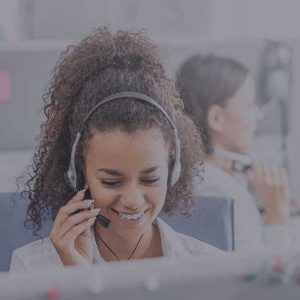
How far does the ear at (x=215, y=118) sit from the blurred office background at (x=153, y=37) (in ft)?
0.61

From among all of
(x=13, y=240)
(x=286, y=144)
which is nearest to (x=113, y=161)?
(x=13, y=240)

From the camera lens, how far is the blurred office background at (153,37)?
149cm

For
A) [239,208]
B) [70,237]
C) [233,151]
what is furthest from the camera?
[233,151]

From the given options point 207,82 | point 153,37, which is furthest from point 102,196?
point 153,37

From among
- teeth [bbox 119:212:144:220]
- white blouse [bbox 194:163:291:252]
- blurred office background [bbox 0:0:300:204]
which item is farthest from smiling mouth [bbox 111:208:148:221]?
blurred office background [bbox 0:0:300:204]

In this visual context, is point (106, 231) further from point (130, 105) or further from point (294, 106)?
point (294, 106)

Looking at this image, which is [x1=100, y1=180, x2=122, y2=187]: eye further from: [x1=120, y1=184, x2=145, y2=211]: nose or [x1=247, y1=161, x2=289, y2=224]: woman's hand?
[x1=247, y1=161, x2=289, y2=224]: woman's hand

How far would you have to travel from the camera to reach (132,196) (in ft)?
2.49

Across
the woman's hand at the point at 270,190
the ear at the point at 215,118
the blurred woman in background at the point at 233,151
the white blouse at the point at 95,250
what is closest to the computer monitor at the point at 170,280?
the white blouse at the point at 95,250

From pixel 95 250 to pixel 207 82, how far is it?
46 cm

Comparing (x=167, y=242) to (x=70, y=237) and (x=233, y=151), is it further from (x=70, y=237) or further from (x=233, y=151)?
(x=233, y=151)

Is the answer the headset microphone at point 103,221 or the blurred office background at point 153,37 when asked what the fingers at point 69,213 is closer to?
the headset microphone at point 103,221

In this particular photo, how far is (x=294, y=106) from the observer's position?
1.79 m

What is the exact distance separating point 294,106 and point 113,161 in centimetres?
112
